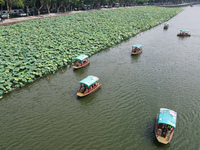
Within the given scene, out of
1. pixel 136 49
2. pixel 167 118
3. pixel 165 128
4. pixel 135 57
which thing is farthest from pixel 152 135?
pixel 136 49

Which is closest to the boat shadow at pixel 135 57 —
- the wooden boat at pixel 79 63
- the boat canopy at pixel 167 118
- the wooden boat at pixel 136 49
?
the wooden boat at pixel 136 49

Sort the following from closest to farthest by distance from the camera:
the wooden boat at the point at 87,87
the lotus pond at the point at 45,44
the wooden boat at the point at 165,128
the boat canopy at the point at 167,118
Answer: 1. the wooden boat at the point at 165,128
2. the boat canopy at the point at 167,118
3. the wooden boat at the point at 87,87
4. the lotus pond at the point at 45,44

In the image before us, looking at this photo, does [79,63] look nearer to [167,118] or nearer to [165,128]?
[167,118]

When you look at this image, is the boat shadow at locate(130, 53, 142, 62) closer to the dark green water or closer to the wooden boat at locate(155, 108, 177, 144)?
the dark green water

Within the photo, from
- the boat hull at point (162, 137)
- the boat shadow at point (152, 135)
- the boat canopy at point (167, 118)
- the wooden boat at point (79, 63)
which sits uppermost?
the wooden boat at point (79, 63)

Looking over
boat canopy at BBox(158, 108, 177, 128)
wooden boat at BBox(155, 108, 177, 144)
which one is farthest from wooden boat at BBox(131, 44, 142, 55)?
wooden boat at BBox(155, 108, 177, 144)

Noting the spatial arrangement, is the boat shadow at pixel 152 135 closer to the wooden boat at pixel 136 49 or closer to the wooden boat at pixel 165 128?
the wooden boat at pixel 165 128
